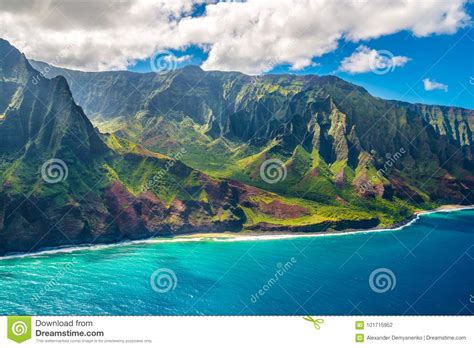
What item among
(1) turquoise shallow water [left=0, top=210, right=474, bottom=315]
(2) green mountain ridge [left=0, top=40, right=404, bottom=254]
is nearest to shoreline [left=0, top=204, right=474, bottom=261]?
(2) green mountain ridge [left=0, top=40, right=404, bottom=254]

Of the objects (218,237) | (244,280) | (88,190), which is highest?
(88,190)

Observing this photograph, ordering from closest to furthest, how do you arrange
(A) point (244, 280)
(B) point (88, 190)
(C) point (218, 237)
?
(A) point (244, 280)
(B) point (88, 190)
(C) point (218, 237)

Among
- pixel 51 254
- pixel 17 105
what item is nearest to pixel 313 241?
pixel 51 254

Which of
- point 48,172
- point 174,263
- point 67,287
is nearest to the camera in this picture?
point 67,287

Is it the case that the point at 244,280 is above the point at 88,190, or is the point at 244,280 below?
below

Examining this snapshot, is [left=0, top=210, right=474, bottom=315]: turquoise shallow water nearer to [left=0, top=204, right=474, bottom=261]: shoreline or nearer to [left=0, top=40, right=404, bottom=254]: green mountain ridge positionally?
[left=0, top=204, right=474, bottom=261]: shoreline

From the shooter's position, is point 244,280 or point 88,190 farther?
point 88,190

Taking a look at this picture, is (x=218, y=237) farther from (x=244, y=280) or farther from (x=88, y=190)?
(x=244, y=280)

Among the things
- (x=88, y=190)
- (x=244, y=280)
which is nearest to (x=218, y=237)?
(x=88, y=190)
